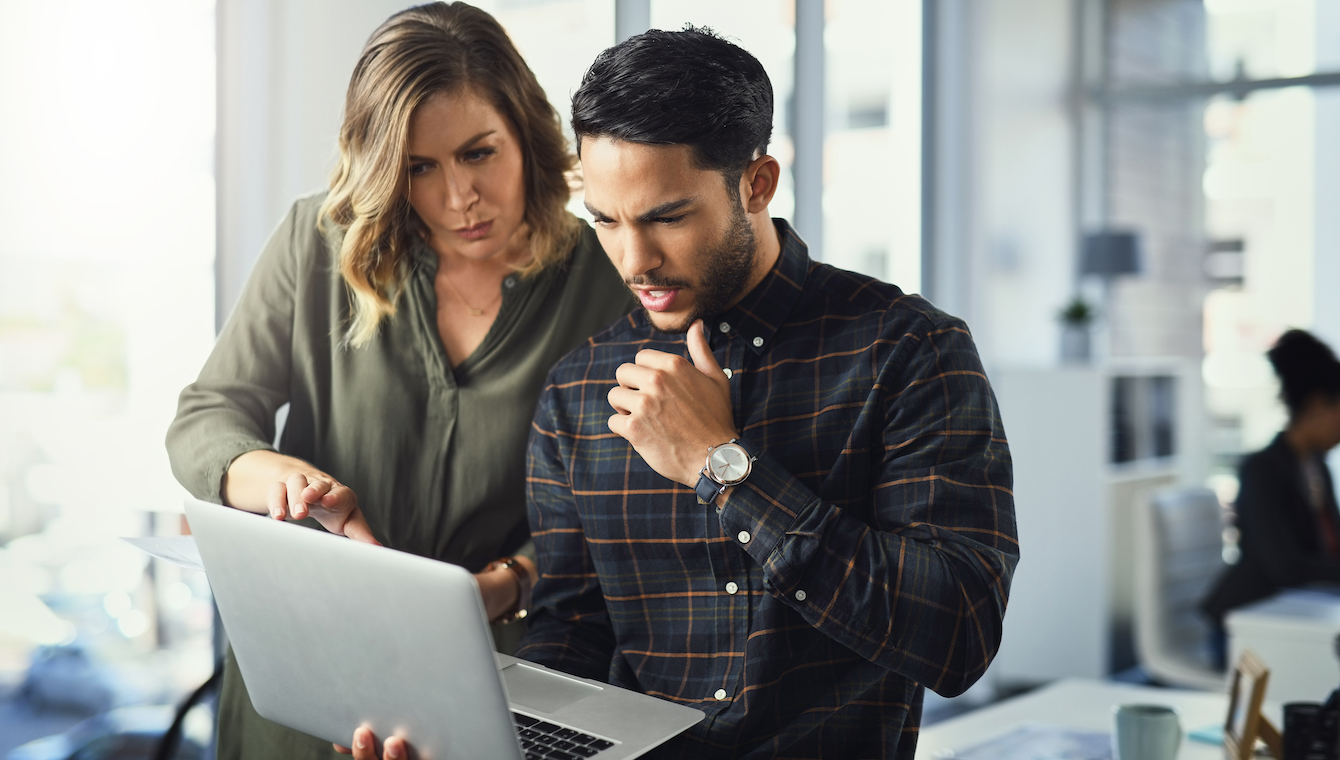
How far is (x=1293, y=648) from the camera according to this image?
277cm

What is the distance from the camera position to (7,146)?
1787 mm

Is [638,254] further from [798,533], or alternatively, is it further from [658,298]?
[798,533]

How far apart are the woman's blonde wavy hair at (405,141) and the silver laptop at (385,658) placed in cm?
56

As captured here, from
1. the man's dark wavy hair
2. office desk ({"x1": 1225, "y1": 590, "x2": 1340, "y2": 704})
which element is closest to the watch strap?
the man's dark wavy hair

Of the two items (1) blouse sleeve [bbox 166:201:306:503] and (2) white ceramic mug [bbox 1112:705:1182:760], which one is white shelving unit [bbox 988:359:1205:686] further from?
(1) blouse sleeve [bbox 166:201:306:503]

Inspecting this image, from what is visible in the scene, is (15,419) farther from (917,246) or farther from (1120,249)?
(1120,249)

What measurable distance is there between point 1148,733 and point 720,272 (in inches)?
38.0

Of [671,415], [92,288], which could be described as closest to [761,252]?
[671,415]

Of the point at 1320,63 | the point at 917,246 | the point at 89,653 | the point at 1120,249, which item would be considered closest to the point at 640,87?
the point at 89,653

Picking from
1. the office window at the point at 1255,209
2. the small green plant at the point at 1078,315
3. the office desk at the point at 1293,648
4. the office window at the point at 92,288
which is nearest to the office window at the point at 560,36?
the office window at the point at 92,288

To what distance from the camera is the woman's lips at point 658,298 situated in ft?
4.33

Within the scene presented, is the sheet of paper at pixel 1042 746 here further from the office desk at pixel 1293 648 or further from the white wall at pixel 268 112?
the white wall at pixel 268 112

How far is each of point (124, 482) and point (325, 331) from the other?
547 mm

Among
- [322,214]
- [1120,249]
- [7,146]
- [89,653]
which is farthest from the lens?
[1120,249]
